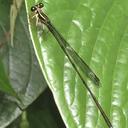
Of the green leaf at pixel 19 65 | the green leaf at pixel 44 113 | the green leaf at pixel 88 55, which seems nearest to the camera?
the green leaf at pixel 88 55

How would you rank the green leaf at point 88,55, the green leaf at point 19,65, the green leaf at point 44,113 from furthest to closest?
the green leaf at point 44,113
the green leaf at point 19,65
the green leaf at point 88,55

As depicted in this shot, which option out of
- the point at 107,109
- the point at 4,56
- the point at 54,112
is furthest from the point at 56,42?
the point at 54,112

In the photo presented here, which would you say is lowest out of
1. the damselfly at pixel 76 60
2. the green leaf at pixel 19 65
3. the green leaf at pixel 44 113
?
the green leaf at pixel 44 113

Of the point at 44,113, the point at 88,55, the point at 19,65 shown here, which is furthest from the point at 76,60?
the point at 44,113

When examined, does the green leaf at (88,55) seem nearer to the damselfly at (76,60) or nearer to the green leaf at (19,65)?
the damselfly at (76,60)

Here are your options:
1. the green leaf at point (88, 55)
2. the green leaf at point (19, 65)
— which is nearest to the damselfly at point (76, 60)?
the green leaf at point (88, 55)

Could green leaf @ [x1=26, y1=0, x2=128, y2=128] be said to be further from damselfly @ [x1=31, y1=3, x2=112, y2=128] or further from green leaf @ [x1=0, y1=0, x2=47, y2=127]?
green leaf @ [x1=0, y1=0, x2=47, y2=127]
